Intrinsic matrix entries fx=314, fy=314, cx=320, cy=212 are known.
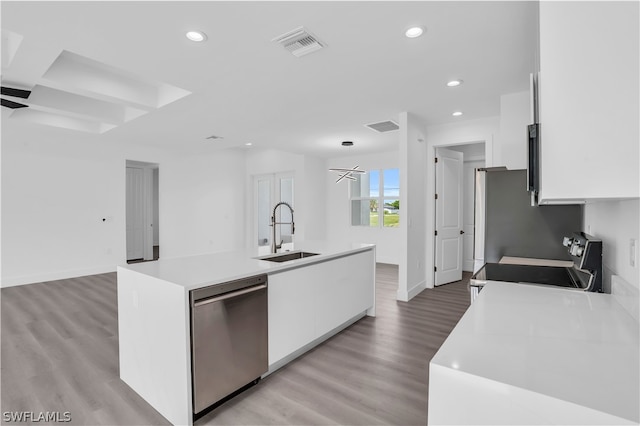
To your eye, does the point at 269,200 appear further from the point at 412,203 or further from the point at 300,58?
the point at 300,58

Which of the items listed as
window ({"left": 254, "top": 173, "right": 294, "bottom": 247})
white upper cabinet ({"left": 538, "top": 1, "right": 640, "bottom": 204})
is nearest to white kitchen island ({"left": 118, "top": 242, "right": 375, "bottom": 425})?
white upper cabinet ({"left": 538, "top": 1, "right": 640, "bottom": 204})

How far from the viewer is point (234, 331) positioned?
6.80 ft

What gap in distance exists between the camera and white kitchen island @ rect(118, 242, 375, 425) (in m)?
1.85

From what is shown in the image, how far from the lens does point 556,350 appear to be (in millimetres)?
945

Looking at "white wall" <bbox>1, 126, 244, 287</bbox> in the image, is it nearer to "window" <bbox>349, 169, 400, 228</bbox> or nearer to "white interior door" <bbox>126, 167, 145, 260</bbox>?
"white interior door" <bbox>126, 167, 145, 260</bbox>

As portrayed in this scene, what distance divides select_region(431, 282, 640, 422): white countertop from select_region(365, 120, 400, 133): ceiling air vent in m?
3.85

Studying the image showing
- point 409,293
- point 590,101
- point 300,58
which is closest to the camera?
point 590,101

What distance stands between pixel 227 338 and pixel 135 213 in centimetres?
712

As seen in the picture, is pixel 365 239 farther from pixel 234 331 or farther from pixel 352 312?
pixel 234 331

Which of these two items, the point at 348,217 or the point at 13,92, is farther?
the point at 348,217

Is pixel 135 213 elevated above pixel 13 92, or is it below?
below

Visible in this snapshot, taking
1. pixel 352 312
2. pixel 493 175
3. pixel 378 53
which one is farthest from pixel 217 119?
pixel 493 175

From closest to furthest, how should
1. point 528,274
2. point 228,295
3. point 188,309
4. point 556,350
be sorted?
point 556,350 < point 188,309 < point 228,295 < point 528,274

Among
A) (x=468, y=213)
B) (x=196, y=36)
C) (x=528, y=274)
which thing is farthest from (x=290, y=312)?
(x=468, y=213)
